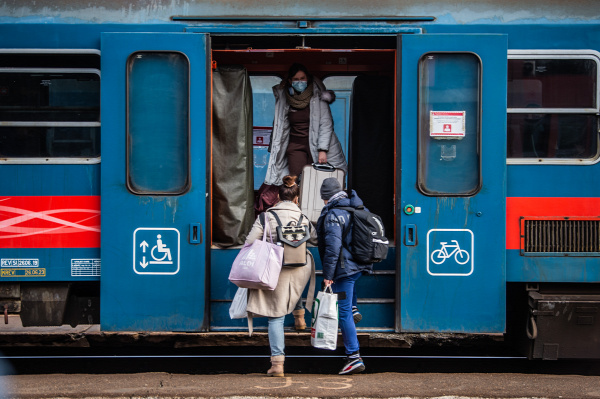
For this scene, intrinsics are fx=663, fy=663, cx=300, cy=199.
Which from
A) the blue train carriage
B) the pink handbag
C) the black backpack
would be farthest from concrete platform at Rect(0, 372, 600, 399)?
the black backpack

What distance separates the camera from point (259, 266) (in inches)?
206

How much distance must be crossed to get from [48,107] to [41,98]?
0.10m

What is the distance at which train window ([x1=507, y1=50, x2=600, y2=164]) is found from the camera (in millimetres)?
5738

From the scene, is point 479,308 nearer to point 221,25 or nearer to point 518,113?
point 518,113

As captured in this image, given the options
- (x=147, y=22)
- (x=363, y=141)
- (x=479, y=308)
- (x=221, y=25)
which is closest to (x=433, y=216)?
(x=479, y=308)

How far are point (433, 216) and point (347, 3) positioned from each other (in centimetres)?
199

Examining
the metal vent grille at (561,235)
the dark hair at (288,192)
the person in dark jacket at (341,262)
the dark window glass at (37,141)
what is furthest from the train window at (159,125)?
the metal vent grille at (561,235)

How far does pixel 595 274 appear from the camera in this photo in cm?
574

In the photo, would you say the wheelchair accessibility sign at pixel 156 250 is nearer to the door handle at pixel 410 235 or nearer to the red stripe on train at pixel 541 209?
the door handle at pixel 410 235

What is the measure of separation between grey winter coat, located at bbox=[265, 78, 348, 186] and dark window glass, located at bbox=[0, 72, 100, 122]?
76.0 inches

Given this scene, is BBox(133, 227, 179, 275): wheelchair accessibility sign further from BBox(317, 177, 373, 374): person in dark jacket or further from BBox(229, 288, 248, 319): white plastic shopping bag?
BBox(317, 177, 373, 374): person in dark jacket

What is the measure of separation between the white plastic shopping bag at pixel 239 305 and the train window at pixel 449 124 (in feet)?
5.84

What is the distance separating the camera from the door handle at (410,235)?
223 inches

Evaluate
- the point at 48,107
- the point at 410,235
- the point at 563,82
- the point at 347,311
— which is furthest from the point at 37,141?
the point at 563,82
